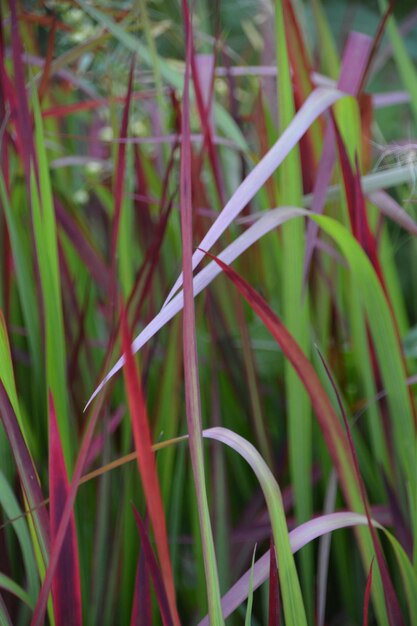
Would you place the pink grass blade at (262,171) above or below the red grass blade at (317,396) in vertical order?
above

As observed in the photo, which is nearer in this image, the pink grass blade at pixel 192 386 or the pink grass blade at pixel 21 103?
the pink grass blade at pixel 192 386

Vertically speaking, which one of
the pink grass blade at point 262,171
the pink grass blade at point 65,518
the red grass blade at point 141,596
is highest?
the pink grass blade at point 262,171

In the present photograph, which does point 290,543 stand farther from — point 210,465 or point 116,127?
point 116,127

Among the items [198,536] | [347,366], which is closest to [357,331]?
[347,366]

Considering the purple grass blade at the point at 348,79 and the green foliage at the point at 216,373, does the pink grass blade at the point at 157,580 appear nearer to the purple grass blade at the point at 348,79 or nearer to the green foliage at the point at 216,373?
the green foliage at the point at 216,373

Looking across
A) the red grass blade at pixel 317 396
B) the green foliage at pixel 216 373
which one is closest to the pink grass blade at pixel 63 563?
the green foliage at pixel 216 373

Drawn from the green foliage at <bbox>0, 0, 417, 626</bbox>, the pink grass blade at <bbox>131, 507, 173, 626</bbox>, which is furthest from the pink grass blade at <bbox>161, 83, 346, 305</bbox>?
the pink grass blade at <bbox>131, 507, 173, 626</bbox>

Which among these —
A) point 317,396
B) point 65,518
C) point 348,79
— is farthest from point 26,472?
point 348,79

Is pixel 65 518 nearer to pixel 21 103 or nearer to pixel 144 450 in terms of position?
pixel 144 450
